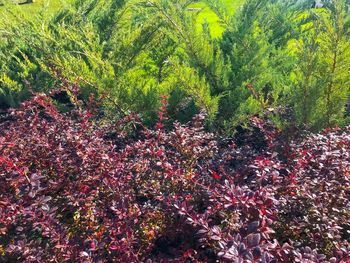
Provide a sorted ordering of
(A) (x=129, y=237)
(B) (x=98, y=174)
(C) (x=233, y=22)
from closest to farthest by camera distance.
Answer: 1. (A) (x=129, y=237)
2. (B) (x=98, y=174)
3. (C) (x=233, y=22)

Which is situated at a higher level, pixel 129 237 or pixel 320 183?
pixel 320 183

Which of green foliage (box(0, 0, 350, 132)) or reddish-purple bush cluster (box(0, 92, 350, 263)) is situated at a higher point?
green foliage (box(0, 0, 350, 132))

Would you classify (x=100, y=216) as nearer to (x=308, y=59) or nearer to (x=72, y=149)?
(x=72, y=149)

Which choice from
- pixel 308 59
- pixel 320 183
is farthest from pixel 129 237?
pixel 308 59

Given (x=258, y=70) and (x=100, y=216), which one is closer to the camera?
(x=100, y=216)

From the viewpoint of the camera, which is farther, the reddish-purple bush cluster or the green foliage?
the green foliage

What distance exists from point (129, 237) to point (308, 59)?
1.61 metres

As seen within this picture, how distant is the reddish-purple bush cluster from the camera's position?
174 cm

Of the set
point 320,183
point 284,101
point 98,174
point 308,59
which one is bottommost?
point 98,174

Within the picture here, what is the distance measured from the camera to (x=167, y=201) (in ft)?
6.66

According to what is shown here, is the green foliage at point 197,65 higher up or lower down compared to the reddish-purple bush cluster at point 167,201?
higher up

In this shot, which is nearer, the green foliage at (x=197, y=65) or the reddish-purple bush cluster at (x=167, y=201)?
the reddish-purple bush cluster at (x=167, y=201)

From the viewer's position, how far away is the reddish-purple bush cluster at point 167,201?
174cm

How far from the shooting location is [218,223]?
206 cm
